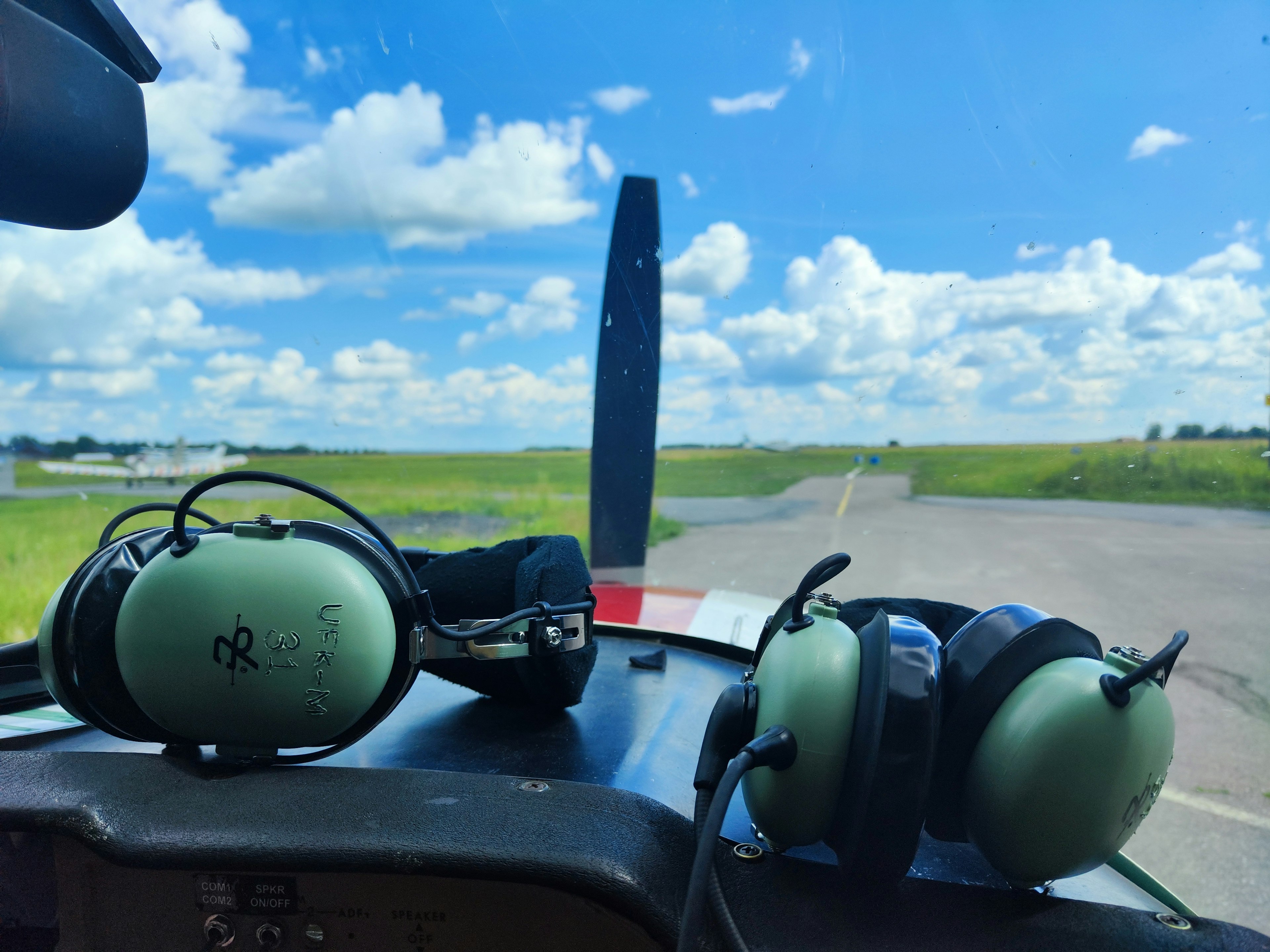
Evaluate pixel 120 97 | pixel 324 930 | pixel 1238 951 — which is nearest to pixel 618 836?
pixel 324 930

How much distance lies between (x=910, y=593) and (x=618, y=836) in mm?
900

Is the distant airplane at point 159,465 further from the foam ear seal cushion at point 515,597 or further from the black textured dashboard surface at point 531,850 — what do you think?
the black textured dashboard surface at point 531,850

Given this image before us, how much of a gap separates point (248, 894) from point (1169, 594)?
169 cm

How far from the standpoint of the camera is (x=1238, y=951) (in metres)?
0.75

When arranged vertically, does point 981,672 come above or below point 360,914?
above

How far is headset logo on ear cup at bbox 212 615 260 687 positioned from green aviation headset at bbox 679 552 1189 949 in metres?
0.57

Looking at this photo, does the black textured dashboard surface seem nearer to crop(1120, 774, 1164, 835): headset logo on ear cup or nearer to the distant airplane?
crop(1120, 774, 1164, 835): headset logo on ear cup

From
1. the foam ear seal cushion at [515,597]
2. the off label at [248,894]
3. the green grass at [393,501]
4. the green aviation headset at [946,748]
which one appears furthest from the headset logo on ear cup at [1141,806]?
the green grass at [393,501]

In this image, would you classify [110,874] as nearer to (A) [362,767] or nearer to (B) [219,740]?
(B) [219,740]

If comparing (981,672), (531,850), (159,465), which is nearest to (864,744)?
(981,672)

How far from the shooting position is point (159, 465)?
1695mm

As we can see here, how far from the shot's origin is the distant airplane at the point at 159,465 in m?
1.66

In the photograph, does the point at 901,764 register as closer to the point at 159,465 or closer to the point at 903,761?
the point at 903,761

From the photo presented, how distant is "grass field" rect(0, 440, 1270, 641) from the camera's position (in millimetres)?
1224
